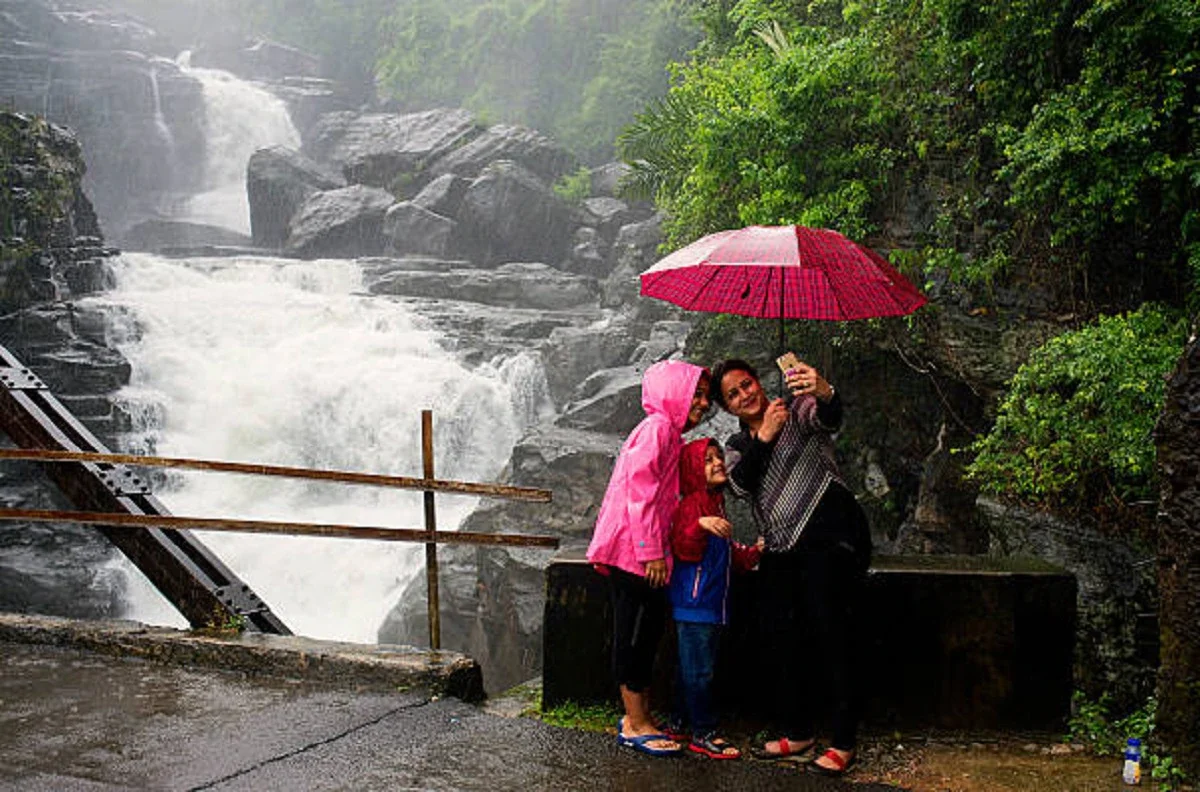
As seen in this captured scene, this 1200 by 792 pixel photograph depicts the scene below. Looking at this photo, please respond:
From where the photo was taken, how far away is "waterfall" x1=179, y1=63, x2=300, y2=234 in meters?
40.0

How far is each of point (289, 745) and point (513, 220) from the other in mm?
28324

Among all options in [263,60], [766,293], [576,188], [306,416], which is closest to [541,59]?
[576,188]

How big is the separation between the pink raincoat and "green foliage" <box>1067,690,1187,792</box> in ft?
6.86

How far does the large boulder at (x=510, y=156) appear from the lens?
112ft

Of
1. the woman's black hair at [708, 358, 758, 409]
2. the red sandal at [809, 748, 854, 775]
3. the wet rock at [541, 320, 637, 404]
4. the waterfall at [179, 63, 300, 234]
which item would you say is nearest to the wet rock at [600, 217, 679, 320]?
the wet rock at [541, 320, 637, 404]

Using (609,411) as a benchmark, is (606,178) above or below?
above

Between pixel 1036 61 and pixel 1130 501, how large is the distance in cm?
388

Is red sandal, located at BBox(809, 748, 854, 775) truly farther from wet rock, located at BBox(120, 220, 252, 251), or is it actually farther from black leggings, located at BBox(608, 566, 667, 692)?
wet rock, located at BBox(120, 220, 252, 251)

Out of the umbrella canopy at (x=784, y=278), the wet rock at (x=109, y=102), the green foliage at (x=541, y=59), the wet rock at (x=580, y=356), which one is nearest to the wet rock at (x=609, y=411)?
the wet rock at (x=580, y=356)

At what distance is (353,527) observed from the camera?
531cm

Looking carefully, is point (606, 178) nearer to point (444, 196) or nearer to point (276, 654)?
point (444, 196)

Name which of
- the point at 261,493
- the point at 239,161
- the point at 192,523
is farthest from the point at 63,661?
the point at 239,161

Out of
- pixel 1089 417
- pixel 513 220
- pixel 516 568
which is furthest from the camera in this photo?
pixel 513 220

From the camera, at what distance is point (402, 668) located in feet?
15.9
